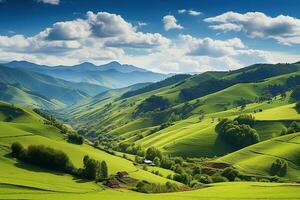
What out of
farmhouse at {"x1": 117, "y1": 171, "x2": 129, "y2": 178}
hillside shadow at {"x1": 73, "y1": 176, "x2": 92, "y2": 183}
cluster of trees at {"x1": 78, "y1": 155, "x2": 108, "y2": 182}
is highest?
cluster of trees at {"x1": 78, "y1": 155, "x2": 108, "y2": 182}

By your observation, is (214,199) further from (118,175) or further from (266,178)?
(266,178)

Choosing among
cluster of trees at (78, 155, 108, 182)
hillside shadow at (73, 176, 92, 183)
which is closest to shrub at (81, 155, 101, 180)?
cluster of trees at (78, 155, 108, 182)

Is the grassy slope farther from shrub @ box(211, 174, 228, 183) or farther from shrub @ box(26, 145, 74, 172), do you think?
shrub @ box(211, 174, 228, 183)

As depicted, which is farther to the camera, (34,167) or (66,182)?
(34,167)

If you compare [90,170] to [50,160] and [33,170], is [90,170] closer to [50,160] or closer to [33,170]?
[50,160]

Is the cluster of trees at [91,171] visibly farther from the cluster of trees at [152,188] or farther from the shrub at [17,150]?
the shrub at [17,150]

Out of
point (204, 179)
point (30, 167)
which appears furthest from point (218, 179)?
point (30, 167)

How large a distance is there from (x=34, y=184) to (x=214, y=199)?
44516 mm

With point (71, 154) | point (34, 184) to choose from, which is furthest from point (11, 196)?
point (71, 154)

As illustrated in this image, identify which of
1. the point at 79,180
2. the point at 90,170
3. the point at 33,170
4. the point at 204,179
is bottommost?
the point at 204,179

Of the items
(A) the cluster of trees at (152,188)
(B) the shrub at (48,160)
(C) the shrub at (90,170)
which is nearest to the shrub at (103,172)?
(C) the shrub at (90,170)

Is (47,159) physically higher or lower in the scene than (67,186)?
higher

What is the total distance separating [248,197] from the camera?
91.0 m

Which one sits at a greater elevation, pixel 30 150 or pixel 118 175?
pixel 30 150
